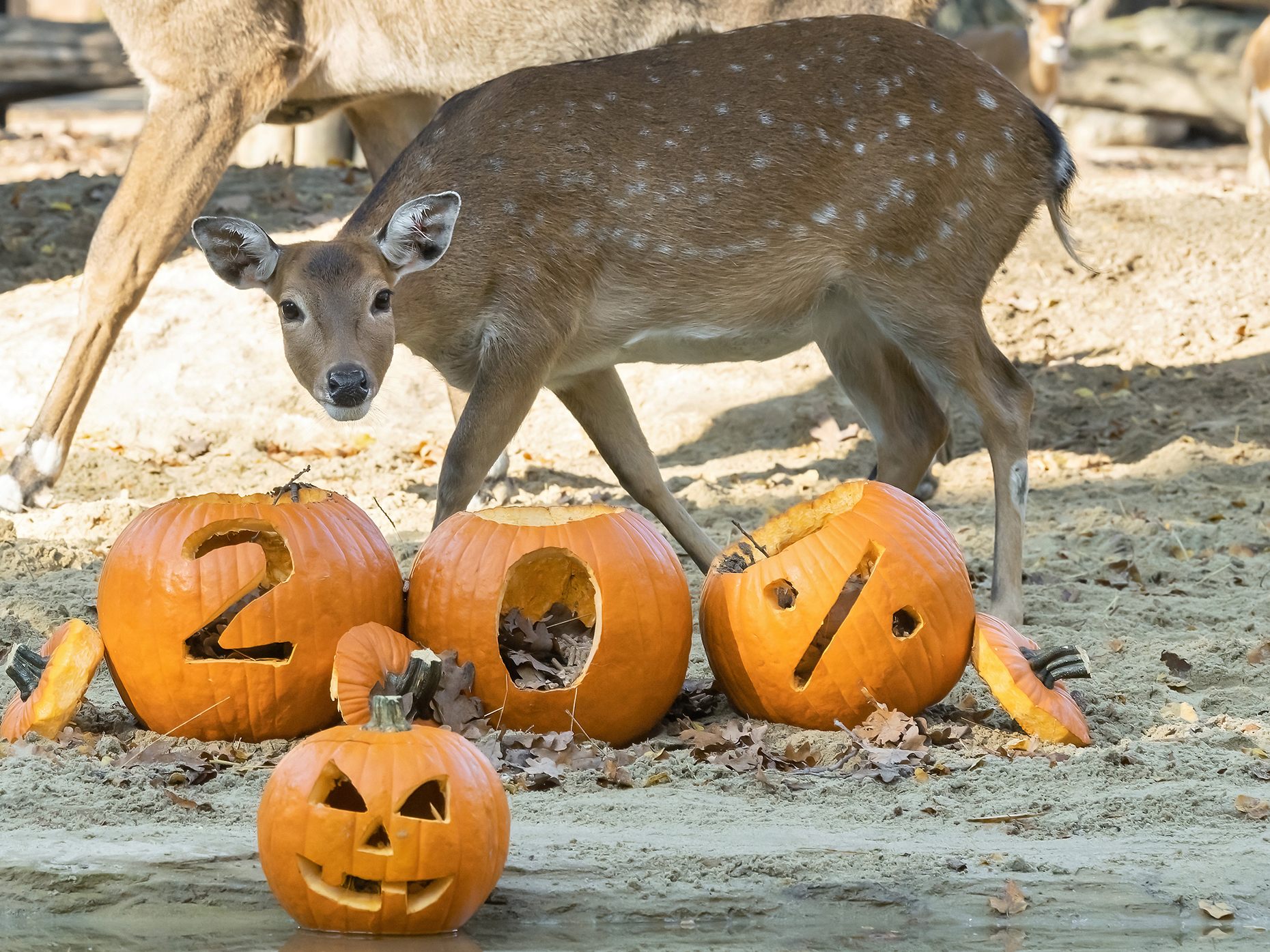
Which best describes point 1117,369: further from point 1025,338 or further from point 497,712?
point 497,712

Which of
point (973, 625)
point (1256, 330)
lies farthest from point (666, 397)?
point (973, 625)

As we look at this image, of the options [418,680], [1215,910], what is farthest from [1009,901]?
[418,680]

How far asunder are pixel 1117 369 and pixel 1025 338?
22.7 inches

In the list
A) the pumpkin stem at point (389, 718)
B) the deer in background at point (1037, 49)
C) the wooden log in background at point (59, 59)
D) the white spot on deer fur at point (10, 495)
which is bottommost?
the white spot on deer fur at point (10, 495)

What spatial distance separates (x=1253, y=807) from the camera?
3846mm

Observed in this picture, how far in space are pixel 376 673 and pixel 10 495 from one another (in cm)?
367

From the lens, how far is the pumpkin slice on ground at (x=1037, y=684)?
14.3 ft

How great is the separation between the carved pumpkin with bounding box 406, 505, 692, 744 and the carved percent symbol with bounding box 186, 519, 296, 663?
0.35 meters

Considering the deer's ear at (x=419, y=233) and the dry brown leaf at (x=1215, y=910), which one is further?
the deer's ear at (x=419, y=233)

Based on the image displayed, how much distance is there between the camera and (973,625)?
459cm

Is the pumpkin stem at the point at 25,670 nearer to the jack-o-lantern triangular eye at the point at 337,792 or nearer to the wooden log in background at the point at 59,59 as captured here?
the jack-o-lantern triangular eye at the point at 337,792

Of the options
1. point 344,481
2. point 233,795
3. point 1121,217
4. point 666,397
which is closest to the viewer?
point 233,795

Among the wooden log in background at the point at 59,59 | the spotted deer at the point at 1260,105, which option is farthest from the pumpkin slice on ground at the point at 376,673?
the spotted deer at the point at 1260,105

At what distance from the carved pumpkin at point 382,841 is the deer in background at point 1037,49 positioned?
15058 mm
